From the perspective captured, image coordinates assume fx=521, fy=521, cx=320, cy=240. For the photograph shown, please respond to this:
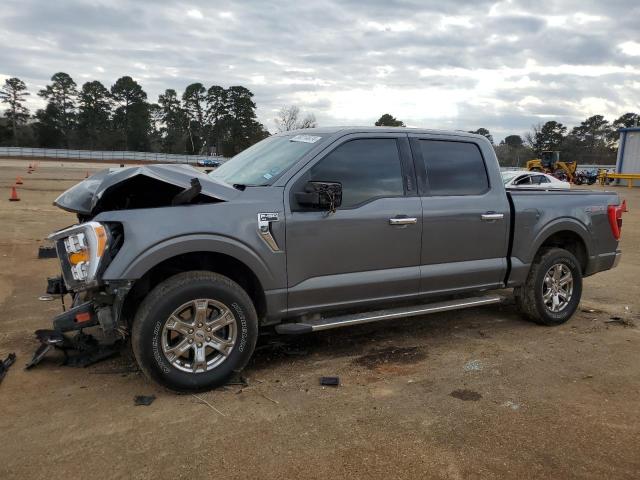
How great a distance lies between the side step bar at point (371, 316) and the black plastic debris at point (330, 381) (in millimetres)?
378

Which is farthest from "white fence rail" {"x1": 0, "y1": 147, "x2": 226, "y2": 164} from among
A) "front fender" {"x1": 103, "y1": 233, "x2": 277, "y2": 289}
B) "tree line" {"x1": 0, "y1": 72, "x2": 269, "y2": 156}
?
"front fender" {"x1": 103, "y1": 233, "x2": 277, "y2": 289}

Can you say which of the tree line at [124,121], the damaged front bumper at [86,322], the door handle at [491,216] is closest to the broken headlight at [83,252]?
the damaged front bumper at [86,322]

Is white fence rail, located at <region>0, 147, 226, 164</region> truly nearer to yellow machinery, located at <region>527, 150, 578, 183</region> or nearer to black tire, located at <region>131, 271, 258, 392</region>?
yellow machinery, located at <region>527, 150, 578, 183</region>

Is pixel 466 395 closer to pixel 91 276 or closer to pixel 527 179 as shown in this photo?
pixel 91 276

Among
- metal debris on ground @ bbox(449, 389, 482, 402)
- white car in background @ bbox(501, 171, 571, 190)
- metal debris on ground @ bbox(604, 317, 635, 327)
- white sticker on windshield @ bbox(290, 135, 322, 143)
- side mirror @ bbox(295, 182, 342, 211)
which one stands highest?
white sticker on windshield @ bbox(290, 135, 322, 143)

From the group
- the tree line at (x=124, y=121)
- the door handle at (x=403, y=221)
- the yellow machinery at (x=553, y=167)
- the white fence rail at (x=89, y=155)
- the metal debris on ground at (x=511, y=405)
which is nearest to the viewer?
the metal debris on ground at (x=511, y=405)

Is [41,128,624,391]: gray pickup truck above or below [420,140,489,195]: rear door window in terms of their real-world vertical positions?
below

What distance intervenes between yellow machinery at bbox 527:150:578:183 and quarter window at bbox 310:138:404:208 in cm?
3598

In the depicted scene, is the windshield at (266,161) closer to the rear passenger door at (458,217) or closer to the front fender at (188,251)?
the front fender at (188,251)

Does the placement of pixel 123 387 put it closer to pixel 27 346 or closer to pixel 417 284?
pixel 27 346

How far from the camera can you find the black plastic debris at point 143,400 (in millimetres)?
3586

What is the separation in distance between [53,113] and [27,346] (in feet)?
301

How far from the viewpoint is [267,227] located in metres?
3.87

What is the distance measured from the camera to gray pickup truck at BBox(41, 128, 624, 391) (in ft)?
11.7
